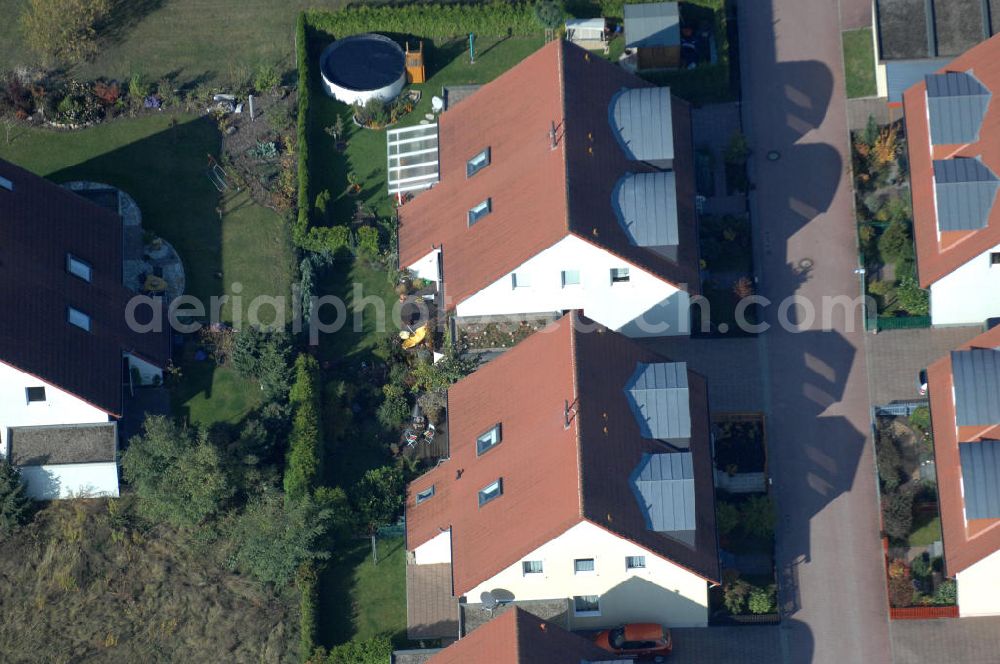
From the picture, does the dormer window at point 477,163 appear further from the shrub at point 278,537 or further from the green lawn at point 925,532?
the green lawn at point 925,532

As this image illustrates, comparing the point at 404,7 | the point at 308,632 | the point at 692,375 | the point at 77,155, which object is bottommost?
the point at 308,632

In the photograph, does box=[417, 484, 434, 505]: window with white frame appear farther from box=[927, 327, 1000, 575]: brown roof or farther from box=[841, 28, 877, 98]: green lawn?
box=[841, 28, 877, 98]: green lawn

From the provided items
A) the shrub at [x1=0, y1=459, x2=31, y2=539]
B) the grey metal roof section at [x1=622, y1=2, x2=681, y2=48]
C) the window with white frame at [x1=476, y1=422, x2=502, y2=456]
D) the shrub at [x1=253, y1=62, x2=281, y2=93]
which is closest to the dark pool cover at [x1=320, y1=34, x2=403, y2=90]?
the shrub at [x1=253, y1=62, x2=281, y2=93]

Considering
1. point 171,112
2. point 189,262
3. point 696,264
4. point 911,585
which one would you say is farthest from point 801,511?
point 171,112

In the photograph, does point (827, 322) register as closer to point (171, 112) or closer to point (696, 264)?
point (696, 264)

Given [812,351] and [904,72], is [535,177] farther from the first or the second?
[904,72]

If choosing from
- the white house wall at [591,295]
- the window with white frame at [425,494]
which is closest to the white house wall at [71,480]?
the window with white frame at [425,494]

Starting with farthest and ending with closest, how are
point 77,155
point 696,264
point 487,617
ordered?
point 77,155
point 696,264
point 487,617
